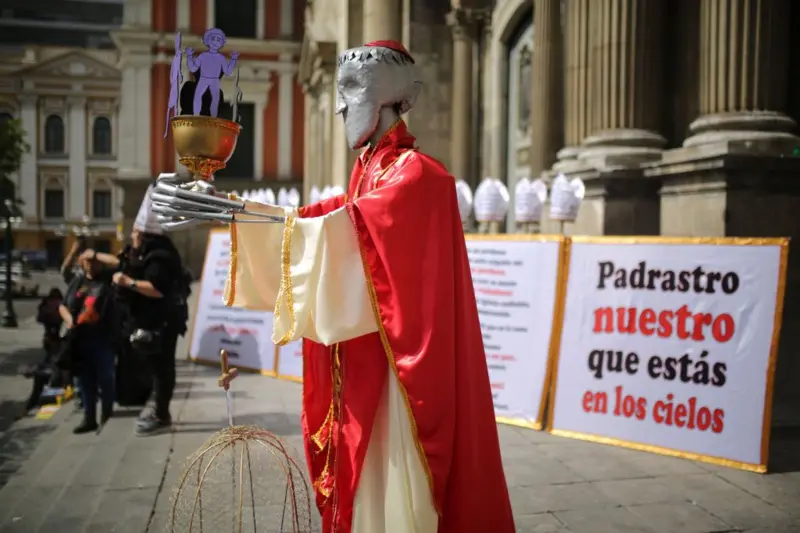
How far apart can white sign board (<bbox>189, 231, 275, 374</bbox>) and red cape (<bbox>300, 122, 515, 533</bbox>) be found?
18.1ft

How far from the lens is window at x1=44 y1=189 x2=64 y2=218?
38.5 m

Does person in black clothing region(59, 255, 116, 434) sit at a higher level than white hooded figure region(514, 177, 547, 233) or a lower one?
lower

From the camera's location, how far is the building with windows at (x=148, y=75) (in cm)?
2628

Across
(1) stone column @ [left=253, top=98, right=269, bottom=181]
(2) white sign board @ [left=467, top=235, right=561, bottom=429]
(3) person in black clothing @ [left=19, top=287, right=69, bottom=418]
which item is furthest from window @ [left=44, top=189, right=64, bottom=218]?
(2) white sign board @ [left=467, top=235, right=561, bottom=429]

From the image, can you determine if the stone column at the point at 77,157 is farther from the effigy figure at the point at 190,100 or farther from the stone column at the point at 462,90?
the effigy figure at the point at 190,100

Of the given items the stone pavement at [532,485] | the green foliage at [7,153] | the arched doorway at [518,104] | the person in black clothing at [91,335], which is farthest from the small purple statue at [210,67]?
the green foliage at [7,153]

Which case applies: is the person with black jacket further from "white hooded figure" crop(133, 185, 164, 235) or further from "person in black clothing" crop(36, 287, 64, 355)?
"person in black clothing" crop(36, 287, 64, 355)

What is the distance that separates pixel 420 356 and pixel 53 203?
41273 mm

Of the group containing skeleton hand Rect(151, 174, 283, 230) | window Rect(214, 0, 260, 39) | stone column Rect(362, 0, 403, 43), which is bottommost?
skeleton hand Rect(151, 174, 283, 230)

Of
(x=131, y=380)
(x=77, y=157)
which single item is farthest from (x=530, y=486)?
(x=77, y=157)

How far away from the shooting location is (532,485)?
4336 mm

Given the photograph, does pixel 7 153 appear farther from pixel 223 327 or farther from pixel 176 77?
pixel 176 77

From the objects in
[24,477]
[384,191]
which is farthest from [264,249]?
[24,477]

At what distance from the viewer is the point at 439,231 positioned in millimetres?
2496
